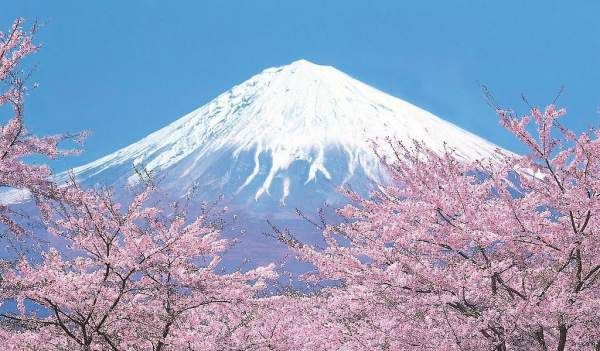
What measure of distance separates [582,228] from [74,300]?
5.19 m

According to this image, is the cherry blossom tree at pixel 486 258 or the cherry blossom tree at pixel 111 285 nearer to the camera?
the cherry blossom tree at pixel 486 258

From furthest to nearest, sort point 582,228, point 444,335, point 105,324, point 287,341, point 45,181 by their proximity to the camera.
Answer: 1. point 287,341
2. point 45,181
3. point 105,324
4. point 444,335
5. point 582,228

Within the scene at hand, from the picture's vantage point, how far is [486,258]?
6.49 metres

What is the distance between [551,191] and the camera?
632 cm

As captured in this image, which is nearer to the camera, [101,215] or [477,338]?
[477,338]

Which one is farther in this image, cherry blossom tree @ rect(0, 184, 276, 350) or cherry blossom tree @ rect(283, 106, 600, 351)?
cherry blossom tree @ rect(0, 184, 276, 350)

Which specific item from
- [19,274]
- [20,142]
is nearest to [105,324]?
[19,274]

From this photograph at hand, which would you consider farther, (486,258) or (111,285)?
(111,285)

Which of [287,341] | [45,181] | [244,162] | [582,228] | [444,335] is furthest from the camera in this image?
[244,162]

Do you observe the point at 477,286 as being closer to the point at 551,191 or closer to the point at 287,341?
the point at 551,191

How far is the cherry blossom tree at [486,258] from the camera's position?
5.95m

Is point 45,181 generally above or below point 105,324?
above

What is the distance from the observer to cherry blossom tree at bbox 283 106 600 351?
5.95 metres

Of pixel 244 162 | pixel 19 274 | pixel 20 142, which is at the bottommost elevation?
pixel 19 274
